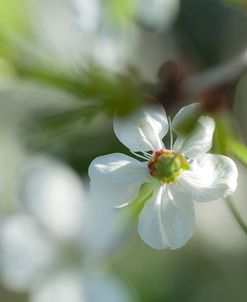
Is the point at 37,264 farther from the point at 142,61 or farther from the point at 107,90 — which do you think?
the point at 107,90

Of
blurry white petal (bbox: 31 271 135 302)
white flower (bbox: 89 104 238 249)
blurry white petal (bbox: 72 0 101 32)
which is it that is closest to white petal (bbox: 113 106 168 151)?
white flower (bbox: 89 104 238 249)

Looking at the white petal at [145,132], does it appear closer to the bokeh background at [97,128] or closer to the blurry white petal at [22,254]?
the bokeh background at [97,128]

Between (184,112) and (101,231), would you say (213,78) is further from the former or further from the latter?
(101,231)

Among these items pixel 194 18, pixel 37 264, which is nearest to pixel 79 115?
pixel 37 264

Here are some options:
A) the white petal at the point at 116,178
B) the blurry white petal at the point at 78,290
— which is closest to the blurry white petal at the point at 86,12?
the white petal at the point at 116,178

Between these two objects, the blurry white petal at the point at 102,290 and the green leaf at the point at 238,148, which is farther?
the blurry white petal at the point at 102,290

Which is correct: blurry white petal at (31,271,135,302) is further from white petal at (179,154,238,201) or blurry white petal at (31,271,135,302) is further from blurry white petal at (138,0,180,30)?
white petal at (179,154,238,201)

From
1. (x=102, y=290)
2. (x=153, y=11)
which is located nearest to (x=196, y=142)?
(x=153, y=11)
